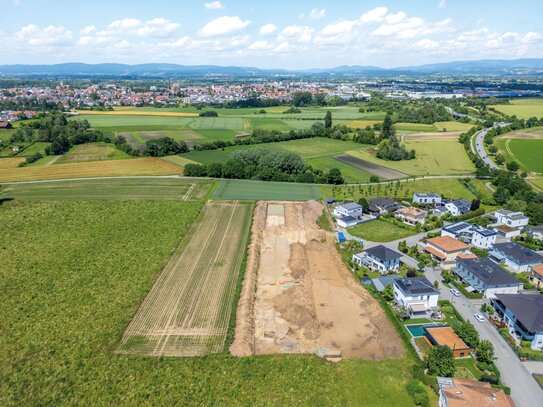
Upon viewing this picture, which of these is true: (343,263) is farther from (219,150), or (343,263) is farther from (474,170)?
(219,150)

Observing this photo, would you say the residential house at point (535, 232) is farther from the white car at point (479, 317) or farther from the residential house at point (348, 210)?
the white car at point (479, 317)

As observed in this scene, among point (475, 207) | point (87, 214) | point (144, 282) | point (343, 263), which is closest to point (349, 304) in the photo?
point (343, 263)

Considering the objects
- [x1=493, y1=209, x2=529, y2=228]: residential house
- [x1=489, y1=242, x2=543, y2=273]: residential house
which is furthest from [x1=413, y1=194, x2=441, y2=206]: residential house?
[x1=489, y1=242, x2=543, y2=273]: residential house

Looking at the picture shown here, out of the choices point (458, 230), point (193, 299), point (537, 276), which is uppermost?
point (458, 230)

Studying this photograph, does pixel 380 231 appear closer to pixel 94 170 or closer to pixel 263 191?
pixel 263 191

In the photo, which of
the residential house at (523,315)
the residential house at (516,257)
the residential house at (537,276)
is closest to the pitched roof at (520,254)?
the residential house at (516,257)

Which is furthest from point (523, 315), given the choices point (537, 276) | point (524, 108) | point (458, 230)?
point (524, 108)
